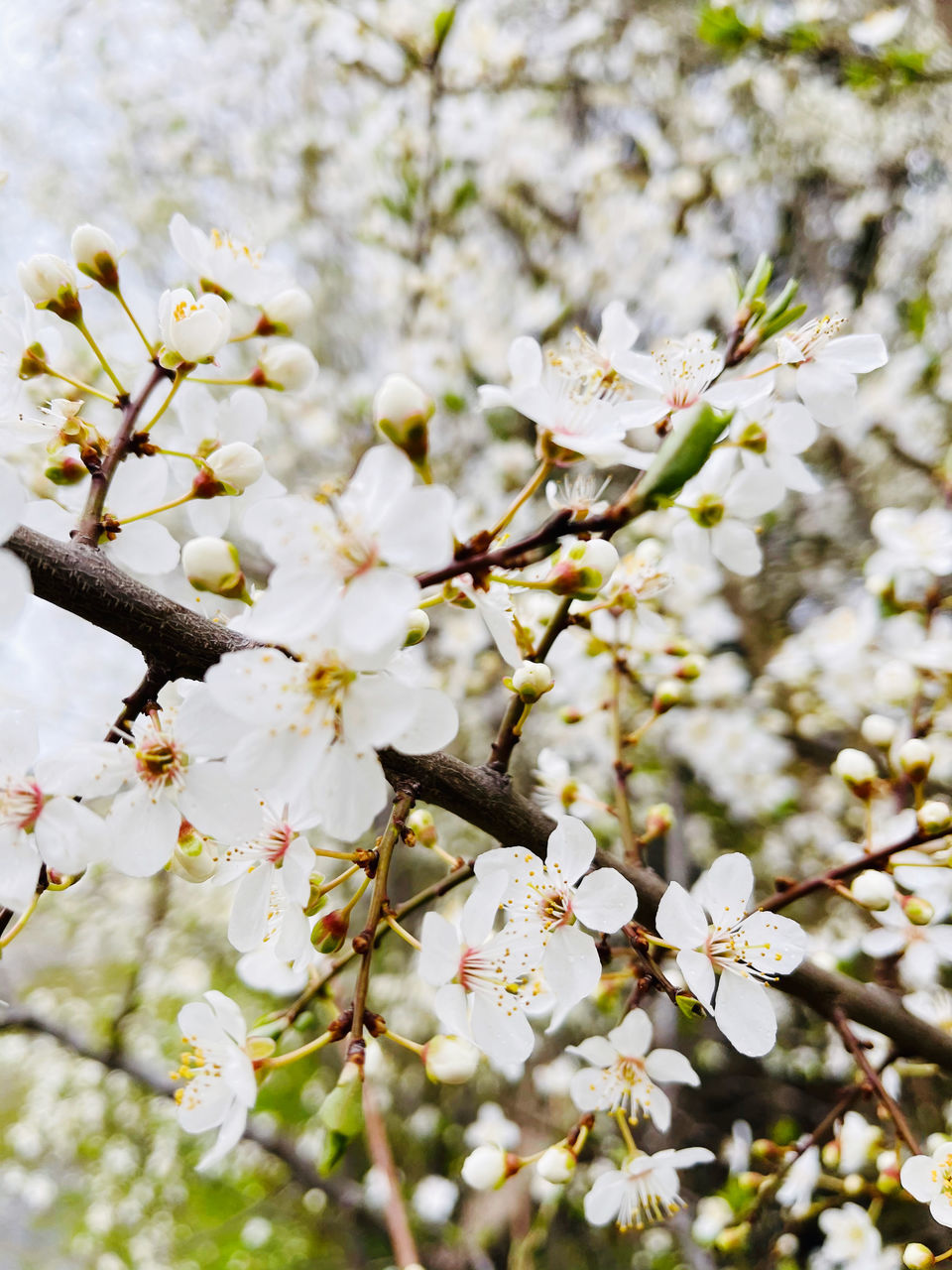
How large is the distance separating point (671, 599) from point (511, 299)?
6.06 ft

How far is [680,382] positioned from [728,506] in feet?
0.56

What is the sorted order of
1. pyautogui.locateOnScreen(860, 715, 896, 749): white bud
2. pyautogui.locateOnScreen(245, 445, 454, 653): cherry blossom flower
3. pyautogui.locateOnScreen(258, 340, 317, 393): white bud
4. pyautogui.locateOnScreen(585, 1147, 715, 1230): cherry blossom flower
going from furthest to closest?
pyautogui.locateOnScreen(860, 715, 896, 749): white bud, pyautogui.locateOnScreen(585, 1147, 715, 1230): cherry blossom flower, pyautogui.locateOnScreen(258, 340, 317, 393): white bud, pyautogui.locateOnScreen(245, 445, 454, 653): cherry blossom flower

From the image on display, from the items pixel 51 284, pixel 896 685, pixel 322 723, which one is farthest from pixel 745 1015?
pixel 51 284

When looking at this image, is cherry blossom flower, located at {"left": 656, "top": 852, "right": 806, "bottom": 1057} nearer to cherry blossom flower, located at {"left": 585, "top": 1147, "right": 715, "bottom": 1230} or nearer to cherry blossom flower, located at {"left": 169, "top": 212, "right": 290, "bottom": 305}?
cherry blossom flower, located at {"left": 585, "top": 1147, "right": 715, "bottom": 1230}

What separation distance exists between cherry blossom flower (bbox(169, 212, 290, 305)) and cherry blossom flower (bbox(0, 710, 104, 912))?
19.1 inches

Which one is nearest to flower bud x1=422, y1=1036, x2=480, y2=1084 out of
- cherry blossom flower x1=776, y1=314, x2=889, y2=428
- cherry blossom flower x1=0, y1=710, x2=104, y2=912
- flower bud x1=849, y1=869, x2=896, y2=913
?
cherry blossom flower x1=0, y1=710, x2=104, y2=912

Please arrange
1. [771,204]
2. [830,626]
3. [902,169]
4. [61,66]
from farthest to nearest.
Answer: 1. [61,66]
2. [771,204]
3. [902,169]
4. [830,626]

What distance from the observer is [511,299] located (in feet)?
12.0

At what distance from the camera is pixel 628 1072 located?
896 millimetres

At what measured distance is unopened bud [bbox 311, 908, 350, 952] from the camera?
0.67 m

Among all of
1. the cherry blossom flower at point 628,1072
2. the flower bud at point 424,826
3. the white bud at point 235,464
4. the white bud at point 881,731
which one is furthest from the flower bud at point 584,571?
the white bud at point 881,731

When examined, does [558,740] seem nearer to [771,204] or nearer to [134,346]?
[134,346]

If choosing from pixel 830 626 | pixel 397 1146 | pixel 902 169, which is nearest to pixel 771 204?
pixel 902 169

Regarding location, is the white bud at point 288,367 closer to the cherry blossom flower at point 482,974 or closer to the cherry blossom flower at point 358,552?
the cherry blossom flower at point 358,552
